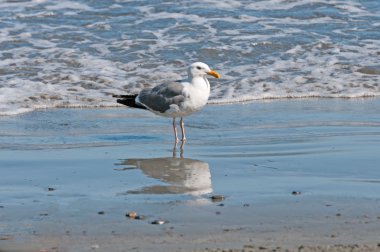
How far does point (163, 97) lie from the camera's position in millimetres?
8367

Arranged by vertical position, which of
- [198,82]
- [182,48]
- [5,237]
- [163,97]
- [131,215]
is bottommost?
[5,237]

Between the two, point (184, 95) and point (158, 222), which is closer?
point (158, 222)

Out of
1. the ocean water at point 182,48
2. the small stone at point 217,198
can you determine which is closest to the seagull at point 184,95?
the ocean water at point 182,48

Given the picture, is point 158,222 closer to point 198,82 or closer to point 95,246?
point 95,246

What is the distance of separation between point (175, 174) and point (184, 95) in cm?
205

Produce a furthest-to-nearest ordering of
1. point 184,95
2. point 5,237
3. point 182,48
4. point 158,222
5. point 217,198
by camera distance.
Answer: point 182,48
point 184,95
point 217,198
point 158,222
point 5,237

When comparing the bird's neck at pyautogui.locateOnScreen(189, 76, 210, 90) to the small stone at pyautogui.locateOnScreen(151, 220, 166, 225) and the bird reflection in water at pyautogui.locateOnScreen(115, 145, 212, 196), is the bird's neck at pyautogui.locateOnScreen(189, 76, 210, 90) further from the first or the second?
the small stone at pyautogui.locateOnScreen(151, 220, 166, 225)

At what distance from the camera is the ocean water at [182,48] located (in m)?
10.8

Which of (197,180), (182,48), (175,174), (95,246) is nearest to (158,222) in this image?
(95,246)

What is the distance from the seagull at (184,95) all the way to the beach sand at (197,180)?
0.85 feet

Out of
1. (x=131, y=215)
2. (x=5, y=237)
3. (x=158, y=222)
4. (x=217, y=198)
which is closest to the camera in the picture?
(x=5, y=237)

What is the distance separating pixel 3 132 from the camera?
8.38 meters

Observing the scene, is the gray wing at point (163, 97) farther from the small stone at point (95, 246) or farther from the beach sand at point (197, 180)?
the small stone at point (95, 246)

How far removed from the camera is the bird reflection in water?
5680 mm
